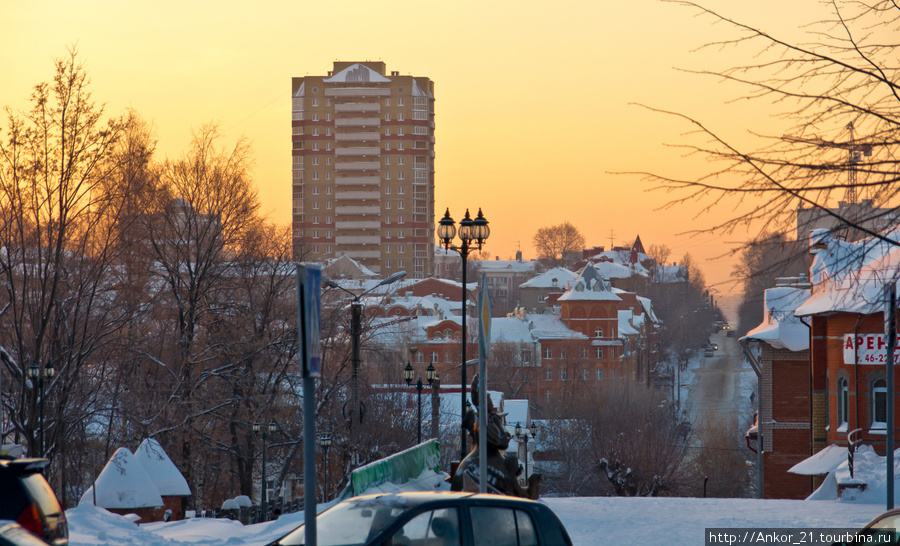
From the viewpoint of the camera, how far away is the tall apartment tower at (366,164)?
146125 millimetres

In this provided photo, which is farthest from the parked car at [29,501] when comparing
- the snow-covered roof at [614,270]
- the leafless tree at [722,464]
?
the snow-covered roof at [614,270]

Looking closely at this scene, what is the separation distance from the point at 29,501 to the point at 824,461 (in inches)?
930

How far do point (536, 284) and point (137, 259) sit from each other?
119 meters

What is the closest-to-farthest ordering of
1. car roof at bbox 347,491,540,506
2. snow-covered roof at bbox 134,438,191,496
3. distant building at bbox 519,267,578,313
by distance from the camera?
car roof at bbox 347,491,540,506
snow-covered roof at bbox 134,438,191,496
distant building at bbox 519,267,578,313

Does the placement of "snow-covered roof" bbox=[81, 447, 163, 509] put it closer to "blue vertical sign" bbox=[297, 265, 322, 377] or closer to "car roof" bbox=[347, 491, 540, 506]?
"car roof" bbox=[347, 491, 540, 506]

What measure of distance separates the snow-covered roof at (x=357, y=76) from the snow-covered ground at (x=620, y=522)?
132064 millimetres

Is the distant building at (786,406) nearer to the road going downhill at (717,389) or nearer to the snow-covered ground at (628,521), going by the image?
the snow-covered ground at (628,521)

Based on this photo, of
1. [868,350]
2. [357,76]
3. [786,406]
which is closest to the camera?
[868,350]

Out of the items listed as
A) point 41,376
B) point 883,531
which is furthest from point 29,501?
point 41,376

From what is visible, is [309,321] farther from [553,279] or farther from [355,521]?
[553,279]

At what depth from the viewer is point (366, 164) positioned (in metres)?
149

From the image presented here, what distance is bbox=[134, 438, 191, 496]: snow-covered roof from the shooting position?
75.3 feet

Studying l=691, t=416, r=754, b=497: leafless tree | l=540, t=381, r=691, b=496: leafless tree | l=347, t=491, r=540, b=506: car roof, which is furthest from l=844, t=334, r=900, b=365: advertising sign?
l=691, t=416, r=754, b=497: leafless tree

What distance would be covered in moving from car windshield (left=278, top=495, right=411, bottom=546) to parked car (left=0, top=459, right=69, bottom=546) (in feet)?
8.19
